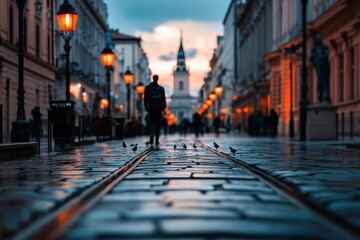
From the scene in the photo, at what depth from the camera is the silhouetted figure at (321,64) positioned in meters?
25.5

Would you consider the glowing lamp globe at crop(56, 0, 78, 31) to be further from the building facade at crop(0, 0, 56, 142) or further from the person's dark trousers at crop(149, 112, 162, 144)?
the building facade at crop(0, 0, 56, 142)

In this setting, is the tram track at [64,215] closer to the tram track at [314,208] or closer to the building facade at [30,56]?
the tram track at [314,208]

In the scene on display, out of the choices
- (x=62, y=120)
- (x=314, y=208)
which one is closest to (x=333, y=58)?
(x=62, y=120)

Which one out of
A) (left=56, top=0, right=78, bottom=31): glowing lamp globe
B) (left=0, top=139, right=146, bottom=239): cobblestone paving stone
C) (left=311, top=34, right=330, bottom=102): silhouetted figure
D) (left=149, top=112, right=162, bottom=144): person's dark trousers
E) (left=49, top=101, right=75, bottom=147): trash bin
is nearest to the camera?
(left=0, top=139, right=146, bottom=239): cobblestone paving stone

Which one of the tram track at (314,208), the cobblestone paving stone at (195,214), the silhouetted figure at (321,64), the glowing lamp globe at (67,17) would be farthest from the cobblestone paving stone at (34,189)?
the silhouetted figure at (321,64)

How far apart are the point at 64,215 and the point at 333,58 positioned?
34.8m

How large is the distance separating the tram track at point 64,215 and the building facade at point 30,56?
79.5 ft

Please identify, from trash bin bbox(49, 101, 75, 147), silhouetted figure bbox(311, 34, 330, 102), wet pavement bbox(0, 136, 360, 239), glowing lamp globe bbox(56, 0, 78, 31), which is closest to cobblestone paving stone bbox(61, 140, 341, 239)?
wet pavement bbox(0, 136, 360, 239)

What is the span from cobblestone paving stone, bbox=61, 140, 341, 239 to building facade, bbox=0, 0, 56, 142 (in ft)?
80.3

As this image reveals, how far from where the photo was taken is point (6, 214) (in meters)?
4.45

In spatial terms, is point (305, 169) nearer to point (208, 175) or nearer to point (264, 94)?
point (208, 175)

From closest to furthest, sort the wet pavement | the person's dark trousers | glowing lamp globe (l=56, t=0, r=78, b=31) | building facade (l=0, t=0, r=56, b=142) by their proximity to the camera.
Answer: the wet pavement, glowing lamp globe (l=56, t=0, r=78, b=31), the person's dark trousers, building facade (l=0, t=0, r=56, b=142)

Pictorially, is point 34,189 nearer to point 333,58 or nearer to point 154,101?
point 154,101

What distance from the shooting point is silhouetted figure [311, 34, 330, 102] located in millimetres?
25516
